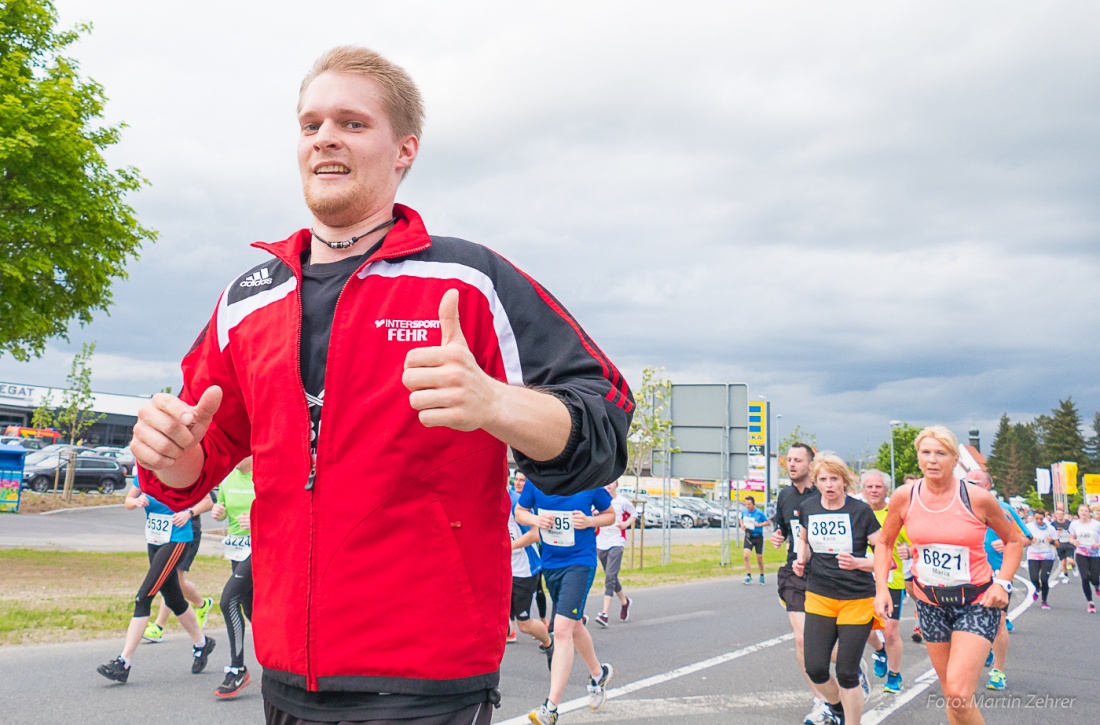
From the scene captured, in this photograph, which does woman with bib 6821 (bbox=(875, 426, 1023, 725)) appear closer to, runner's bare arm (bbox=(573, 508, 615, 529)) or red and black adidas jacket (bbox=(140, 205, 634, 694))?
runner's bare arm (bbox=(573, 508, 615, 529))

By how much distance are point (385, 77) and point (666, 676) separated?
8.05 metres

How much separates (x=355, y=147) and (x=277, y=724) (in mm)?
1283

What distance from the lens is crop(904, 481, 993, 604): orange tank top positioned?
19.7 feet

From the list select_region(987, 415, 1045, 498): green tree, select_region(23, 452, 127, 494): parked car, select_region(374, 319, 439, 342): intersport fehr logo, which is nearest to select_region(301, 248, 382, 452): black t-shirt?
select_region(374, 319, 439, 342): intersport fehr logo

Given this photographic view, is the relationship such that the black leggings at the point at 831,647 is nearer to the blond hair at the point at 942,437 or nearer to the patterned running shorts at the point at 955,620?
the patterned running shorts at the point at 955,620

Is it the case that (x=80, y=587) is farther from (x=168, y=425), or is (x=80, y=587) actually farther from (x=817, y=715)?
A: (x=168, y=425)

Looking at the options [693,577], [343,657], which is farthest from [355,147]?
[693,577]

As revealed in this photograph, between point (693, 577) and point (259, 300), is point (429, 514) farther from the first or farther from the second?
point (693, 577)

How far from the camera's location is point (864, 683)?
7445 millimetres

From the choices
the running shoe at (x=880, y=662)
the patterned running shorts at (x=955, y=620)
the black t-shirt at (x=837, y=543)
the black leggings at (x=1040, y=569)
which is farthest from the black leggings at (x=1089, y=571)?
the patterned running shorts at (x=955, y=620)

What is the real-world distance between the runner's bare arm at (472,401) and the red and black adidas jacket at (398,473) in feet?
0.22

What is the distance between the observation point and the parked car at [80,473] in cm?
3641

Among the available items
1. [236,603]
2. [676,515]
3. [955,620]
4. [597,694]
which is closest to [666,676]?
[597,694]

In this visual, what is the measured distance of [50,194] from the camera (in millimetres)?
16422
